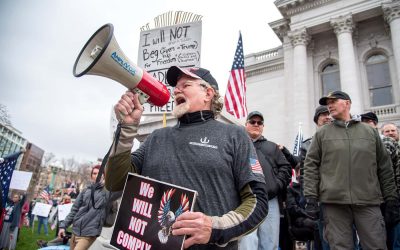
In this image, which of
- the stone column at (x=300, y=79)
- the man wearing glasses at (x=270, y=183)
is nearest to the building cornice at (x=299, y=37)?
the stone column at (x=300, y=79)

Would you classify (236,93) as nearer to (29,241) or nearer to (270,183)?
(270,183)

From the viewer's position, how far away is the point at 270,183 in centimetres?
393

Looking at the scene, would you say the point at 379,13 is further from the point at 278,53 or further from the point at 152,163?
the point at 152,163

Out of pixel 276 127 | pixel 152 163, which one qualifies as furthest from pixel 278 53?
pixel 152 163

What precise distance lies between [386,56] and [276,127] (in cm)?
821

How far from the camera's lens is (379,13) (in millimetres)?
17938

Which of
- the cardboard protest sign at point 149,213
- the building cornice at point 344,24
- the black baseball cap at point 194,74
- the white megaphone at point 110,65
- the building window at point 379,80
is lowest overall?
the cardboard protest sign at point 149,213

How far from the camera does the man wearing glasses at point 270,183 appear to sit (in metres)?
3.73

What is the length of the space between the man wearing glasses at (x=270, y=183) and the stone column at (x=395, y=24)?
1580 cm

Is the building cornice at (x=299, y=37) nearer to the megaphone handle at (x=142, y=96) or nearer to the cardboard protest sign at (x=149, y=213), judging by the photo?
the megaphone handle at (x=142, y=96)

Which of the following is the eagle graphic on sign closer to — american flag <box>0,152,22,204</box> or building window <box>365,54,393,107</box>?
Answer: american flag <box>0,152,22,204</box>

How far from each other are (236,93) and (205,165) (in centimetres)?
534

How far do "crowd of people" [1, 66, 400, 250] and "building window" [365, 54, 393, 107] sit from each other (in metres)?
15.1

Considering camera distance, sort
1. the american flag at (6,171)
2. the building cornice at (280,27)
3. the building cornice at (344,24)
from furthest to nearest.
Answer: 1. the building cornice at (280,27)
2. the building cornice at (344,24)
3. the american flag at (6,171)
